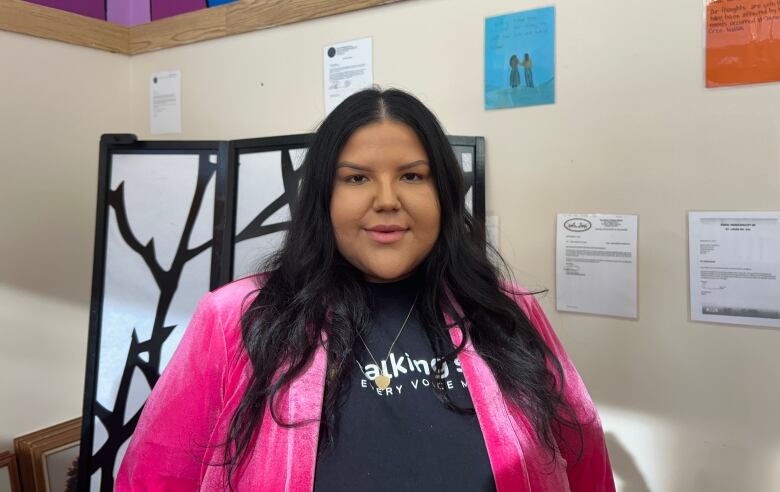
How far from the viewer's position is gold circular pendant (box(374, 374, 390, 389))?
911 millimetres

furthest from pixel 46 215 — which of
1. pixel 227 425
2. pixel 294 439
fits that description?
pixel 294 439

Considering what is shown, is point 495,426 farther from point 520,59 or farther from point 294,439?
point 520,59

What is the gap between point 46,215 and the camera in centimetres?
185

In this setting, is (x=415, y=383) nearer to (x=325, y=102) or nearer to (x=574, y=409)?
(x=574, y=409)

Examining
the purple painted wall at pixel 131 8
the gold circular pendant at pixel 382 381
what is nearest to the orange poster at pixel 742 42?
the gold circular pendant at pixel 382 381

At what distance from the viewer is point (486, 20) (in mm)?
1471

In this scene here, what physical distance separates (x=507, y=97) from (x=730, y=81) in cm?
48

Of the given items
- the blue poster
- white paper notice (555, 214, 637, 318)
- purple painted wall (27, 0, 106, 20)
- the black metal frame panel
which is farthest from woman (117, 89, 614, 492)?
purple painted wall (27, 0, 106, 20)

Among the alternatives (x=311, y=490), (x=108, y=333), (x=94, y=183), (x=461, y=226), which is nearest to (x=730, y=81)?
(x=461, y=226)

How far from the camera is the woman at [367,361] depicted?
0.87 metres

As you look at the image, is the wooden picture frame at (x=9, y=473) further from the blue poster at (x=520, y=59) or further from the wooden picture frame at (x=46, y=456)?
the blue poster at (x=520, y=59)

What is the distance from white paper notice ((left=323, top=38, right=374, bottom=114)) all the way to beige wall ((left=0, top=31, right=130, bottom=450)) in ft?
2.85

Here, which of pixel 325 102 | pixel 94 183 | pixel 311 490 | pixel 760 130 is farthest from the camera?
pixel 94 183

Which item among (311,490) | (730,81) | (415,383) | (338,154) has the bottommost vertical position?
(311,490)
